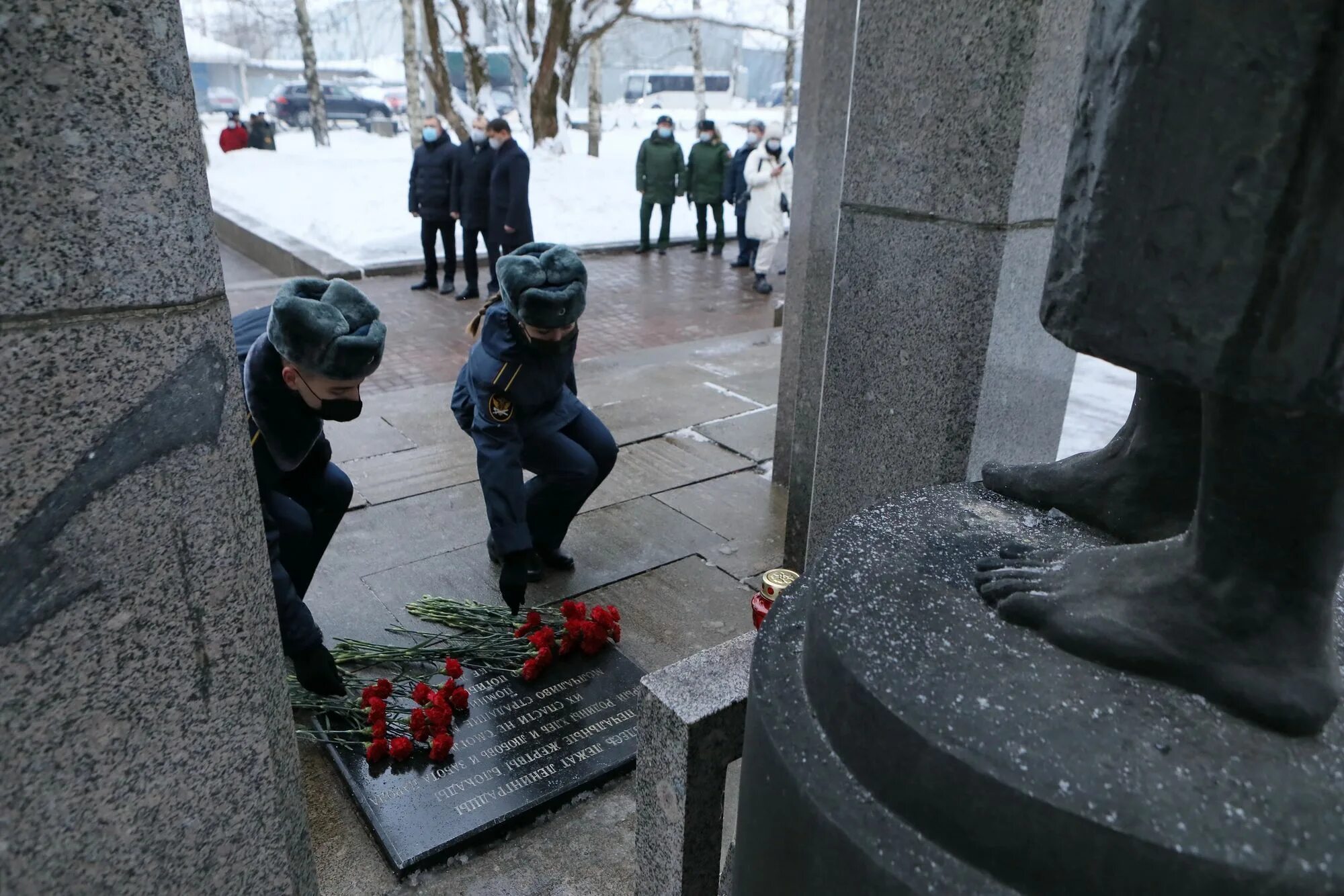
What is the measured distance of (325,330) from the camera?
272cm

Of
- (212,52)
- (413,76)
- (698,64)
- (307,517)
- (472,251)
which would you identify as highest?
(212,52)

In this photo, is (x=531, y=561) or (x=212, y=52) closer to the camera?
(x=531, y=561)

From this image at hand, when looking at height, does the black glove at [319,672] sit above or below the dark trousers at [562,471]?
below

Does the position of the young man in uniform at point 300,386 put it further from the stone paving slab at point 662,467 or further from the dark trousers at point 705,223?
the dark trousers at point 705,223

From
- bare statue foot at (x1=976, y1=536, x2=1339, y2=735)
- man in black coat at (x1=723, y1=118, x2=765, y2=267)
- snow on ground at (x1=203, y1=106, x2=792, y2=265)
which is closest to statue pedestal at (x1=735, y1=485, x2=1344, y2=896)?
bare statue foot at (x1=976, y1=536, x2=1339, y2=735)

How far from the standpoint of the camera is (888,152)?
292cm

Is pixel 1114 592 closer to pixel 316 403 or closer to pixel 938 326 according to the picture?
pixel 938 326

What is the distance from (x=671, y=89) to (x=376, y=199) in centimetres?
3836

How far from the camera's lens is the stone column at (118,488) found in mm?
1516

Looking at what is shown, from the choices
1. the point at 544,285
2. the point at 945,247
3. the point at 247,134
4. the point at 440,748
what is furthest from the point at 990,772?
Answer: the point at 247,134

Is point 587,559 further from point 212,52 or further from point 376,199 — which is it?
point 212,52

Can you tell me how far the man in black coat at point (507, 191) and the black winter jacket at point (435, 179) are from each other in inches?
23.1

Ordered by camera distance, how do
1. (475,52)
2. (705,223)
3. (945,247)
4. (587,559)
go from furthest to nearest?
(475,52), (705,223), (587,559), (945,247)

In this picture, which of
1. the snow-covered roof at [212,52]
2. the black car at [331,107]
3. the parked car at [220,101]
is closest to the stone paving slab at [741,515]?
the black car at [331,107]
